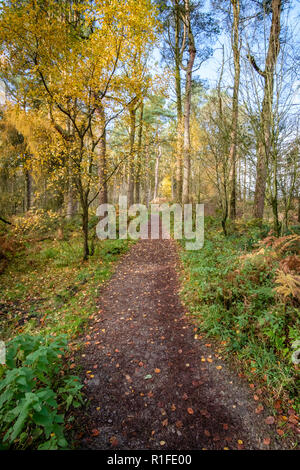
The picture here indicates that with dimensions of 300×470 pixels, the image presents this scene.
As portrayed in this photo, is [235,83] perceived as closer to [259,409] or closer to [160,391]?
[259,409]

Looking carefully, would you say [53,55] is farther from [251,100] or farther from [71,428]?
[71,428]

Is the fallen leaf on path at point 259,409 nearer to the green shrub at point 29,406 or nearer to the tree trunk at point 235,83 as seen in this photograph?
the green shrub at point 29,406

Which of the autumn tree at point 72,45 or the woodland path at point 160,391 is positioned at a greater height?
the autumn tree at point 72,45


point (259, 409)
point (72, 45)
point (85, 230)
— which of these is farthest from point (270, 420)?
point (72, 45)

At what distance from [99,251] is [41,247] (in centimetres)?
269

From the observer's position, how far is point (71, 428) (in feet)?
7.79

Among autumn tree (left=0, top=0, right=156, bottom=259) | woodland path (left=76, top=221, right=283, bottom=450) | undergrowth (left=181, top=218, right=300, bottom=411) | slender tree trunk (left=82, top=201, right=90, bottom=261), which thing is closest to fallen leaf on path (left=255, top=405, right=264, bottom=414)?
woodland path (left=76, top=221, right=283, bottom=450)

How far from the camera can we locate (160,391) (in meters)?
2.89

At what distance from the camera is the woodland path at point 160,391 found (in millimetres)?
2311

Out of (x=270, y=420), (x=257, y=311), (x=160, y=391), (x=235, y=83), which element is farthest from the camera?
(x=235, y=83)

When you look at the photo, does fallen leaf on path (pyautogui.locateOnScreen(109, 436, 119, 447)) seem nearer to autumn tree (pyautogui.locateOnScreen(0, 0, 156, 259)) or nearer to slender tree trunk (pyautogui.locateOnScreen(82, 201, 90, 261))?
slender tree trunk (pyautogui.locateOnScreen(82, 201, 90, 261))

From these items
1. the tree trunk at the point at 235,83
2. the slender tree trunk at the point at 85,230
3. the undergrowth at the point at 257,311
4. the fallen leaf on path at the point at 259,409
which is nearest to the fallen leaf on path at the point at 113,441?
the fallen leaf on path at the point at 259,409

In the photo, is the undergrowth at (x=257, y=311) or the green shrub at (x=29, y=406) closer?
the green shrub at (x=29, y=406)
